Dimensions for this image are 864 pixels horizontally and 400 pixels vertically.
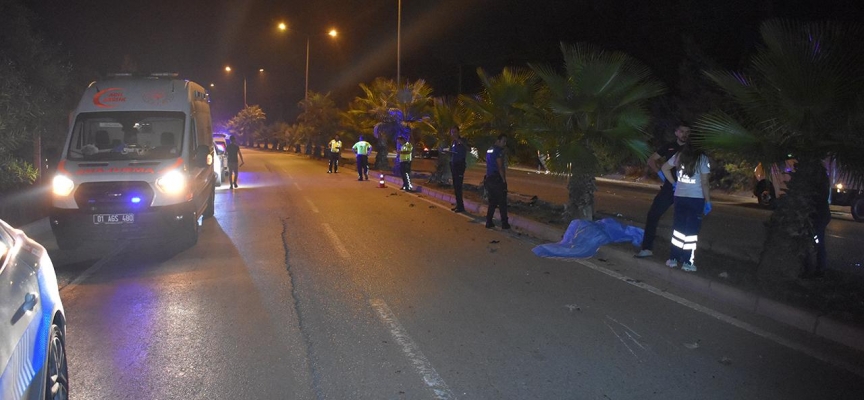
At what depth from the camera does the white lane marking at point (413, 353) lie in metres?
4.75

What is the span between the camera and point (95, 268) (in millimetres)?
8992

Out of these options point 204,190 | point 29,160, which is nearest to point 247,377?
point 204,190

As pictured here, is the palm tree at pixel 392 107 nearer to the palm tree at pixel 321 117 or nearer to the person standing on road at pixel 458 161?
the person standing on road at pixel 458 161

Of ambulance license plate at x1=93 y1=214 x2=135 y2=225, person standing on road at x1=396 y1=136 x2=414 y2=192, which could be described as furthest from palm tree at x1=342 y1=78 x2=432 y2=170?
ambulance license plate at x1=93 y1=214 x2=135 y2=225

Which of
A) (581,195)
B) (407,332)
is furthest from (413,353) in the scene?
(581,195)

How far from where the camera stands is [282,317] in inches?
258

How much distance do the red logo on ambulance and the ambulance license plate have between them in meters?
2.18

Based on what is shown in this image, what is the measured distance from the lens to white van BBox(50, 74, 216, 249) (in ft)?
31.3

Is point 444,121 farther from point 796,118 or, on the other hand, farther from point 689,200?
point 796,118

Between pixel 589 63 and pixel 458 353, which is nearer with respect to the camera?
pixel 458 353

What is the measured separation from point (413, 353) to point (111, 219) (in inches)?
244

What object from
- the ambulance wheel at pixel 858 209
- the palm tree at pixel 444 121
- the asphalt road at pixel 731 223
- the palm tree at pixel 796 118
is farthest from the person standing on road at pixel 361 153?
the palm tree at pixel 796 118

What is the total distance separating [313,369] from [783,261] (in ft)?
18.4

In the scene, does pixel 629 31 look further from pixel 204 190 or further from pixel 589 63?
pixel 204 190
